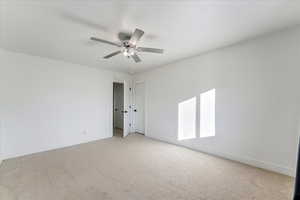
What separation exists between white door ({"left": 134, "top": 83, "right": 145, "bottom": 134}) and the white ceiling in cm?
248

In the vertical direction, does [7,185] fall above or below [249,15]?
below

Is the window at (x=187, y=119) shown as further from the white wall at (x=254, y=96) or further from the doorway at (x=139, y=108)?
the doorway at (x=139, y=108)

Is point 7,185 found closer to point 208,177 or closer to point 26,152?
point 26,152

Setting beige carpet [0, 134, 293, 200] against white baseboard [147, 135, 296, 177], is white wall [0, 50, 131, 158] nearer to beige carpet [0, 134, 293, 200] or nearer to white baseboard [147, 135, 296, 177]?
beige carpet [0, 134, 293, 200]

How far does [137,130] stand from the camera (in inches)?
215

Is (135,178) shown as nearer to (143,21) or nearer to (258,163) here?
(258,163)

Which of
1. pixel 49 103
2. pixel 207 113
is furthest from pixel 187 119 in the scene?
pixel 49 103

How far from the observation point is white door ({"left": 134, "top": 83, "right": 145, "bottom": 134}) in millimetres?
5195

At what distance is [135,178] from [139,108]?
3.25 m

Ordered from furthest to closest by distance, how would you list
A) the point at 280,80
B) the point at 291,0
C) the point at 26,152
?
the point at 26,152, the point at 280,80, the point at 291,0

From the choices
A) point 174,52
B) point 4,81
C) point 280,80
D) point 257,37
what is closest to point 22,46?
point 4,81

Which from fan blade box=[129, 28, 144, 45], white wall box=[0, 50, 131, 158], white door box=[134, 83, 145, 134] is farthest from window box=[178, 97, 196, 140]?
white wall box=[0, 50, 131, 158]

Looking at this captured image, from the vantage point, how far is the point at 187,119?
12.3ft

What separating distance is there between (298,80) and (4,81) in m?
5.53
